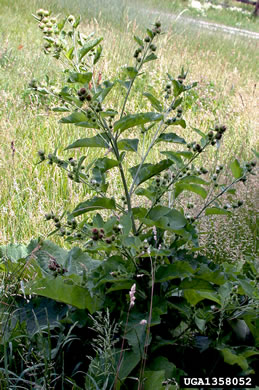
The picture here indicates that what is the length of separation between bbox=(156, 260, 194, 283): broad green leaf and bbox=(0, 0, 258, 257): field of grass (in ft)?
3.22

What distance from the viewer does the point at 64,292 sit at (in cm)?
158

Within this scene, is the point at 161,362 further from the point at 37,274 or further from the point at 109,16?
the point at 109,16

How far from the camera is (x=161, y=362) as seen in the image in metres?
1.57

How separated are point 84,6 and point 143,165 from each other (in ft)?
24.6

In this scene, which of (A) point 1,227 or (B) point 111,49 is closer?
(A) point 1,227

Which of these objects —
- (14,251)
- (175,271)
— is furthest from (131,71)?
(14,251)

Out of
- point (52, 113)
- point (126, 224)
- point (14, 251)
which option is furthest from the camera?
point (52, 113)

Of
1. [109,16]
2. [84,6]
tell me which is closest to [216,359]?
[109,16]

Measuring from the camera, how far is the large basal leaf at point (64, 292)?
1.57m

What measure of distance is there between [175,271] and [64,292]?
361 millimetres

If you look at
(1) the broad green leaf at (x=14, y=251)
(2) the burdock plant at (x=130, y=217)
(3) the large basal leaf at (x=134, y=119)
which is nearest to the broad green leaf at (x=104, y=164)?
(2) the burdock plant at (x=130, y=217)

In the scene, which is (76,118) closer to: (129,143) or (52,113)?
(129,143)

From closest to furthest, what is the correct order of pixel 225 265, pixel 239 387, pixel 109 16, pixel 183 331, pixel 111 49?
pixel 239 387
pixel 183 331
pixel 225 265
pixel 111 49
pixel 109 16

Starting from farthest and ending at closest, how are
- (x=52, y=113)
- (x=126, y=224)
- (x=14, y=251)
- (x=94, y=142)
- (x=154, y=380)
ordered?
(x=52, y=113), (x=14, y=251), (x=94, y=142), (x=126, y=224), (x=154, y=380)
